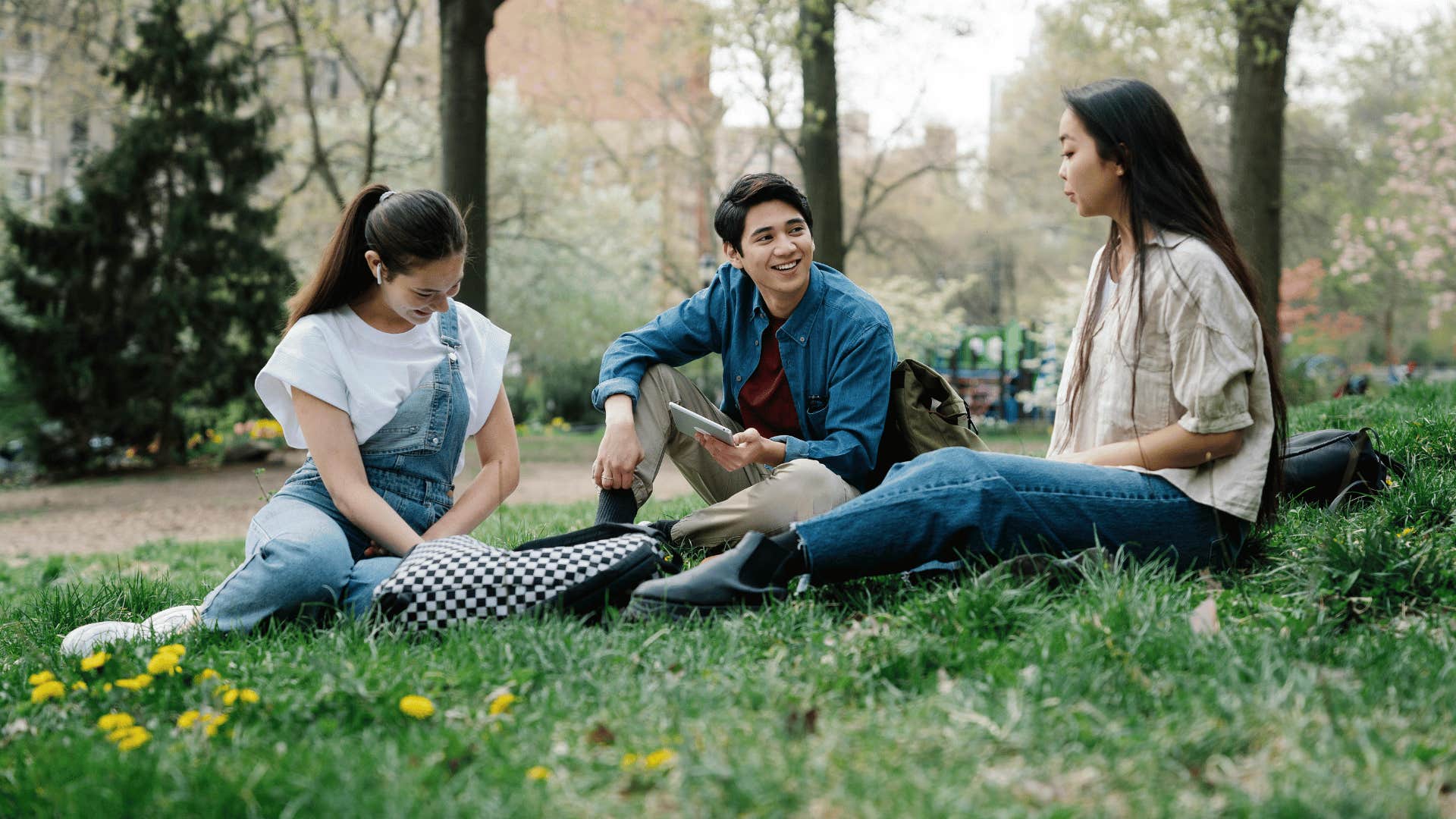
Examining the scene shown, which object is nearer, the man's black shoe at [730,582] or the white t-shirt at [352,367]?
the man's black shoe at [730,582]

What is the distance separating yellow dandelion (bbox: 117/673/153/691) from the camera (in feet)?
8.17

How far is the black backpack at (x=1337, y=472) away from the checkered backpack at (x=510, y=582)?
2278 millimetres

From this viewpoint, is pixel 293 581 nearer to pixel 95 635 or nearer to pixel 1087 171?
pixel 95 635

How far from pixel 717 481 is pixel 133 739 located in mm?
2267


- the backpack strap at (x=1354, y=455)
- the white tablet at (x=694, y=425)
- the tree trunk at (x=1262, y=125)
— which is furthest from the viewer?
the tree trunk at (x=1262, y=125)

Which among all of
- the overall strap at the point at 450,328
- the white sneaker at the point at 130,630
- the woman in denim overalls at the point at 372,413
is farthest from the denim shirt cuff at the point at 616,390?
the white sneaker at the point at 130,630

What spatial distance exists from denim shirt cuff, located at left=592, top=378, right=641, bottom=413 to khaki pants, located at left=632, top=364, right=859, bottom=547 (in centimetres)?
5

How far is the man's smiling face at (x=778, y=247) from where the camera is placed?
376cm

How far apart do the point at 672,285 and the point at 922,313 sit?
30.4ft

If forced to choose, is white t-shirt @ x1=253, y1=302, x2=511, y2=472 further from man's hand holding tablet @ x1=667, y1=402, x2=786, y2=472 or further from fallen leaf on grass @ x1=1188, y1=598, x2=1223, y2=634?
fallen leaf on grass @ x1=1188, y1=598, x2=1223, y2=634

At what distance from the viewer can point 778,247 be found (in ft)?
12.3

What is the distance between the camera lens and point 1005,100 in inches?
1299

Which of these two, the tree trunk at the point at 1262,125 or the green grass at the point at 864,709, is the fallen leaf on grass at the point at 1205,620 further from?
the tree trunk at the point at 1262,125

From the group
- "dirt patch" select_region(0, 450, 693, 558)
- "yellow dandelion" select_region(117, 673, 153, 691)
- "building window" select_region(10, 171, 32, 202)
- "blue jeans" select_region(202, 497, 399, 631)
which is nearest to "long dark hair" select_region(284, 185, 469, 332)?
"blue jeans" select_region(202, 497, 399, 631)
